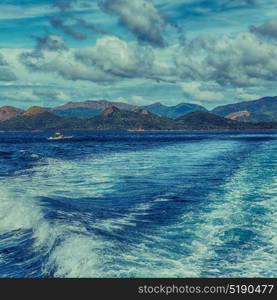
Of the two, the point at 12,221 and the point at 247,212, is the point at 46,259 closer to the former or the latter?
the point at 12,221

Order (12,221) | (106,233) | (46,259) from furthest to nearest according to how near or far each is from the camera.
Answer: (12,221), (106,233), (46,259)

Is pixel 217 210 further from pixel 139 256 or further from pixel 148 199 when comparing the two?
pixel 139 256

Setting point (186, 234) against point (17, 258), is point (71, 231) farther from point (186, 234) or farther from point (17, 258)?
point (186, 234)

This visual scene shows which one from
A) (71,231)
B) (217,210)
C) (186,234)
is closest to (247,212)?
(217,210)

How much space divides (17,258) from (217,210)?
50.6ft

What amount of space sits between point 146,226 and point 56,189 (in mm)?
17192

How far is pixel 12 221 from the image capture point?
2388 centimetres
